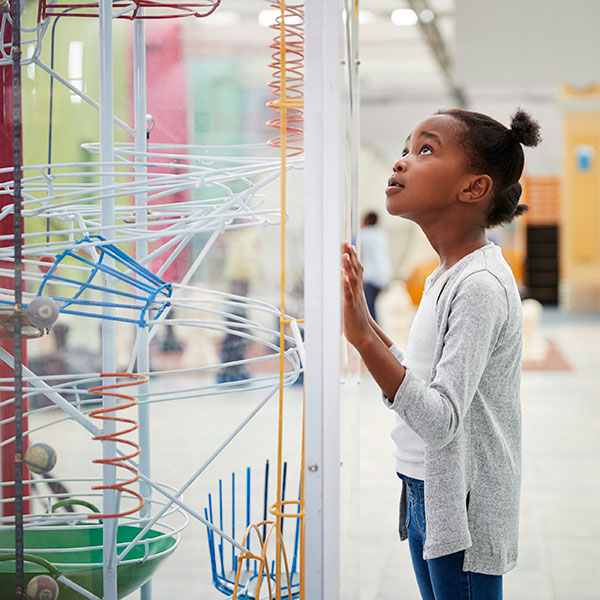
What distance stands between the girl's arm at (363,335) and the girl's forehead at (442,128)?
0.63 ft

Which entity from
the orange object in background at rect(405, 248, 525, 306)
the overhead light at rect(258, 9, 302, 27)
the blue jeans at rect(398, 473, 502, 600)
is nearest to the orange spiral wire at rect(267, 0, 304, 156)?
the overhead light at rect(258, 9, 302, 27)

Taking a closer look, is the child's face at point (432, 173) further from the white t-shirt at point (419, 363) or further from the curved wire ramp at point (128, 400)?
the curved wire ramp at point (128, 400)

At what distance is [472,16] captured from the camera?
5.46 meters

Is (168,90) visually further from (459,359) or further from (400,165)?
(459,359)

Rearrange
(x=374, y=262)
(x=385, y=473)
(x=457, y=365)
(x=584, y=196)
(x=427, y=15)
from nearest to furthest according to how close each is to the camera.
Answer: (x=457, y=365), (x=385, y=473), (x=374, y=262), (x=427, y=15), (x=584, y=196)

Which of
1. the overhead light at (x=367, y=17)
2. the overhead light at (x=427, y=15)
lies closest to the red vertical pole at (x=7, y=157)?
the overhead light at (x=367, y=17)

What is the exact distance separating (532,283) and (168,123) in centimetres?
1243

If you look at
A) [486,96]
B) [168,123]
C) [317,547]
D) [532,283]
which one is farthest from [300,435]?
[486,96]

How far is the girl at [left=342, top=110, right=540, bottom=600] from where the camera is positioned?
1015mm

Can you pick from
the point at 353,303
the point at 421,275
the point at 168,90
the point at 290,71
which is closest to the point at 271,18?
the point at 290,71

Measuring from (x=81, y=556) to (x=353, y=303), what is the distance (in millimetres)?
522

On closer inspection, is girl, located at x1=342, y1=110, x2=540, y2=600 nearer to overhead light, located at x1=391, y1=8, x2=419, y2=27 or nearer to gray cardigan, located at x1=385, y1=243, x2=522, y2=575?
gray cardigan, located at x1=385, y1=243, x2=522, y2=575

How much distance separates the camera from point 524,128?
114 centimetres

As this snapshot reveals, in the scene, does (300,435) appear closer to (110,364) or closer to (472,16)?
(110,364)
